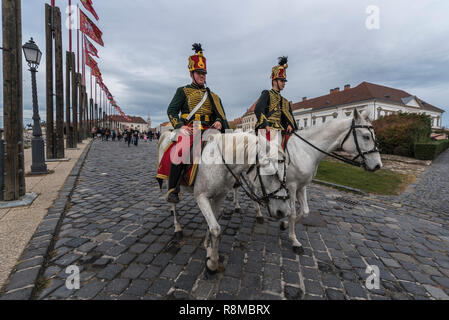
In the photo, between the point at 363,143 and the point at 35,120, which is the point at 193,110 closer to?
the point at 363,143

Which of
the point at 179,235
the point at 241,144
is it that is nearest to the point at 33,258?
the point at 179,235

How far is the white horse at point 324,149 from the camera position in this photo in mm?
3516

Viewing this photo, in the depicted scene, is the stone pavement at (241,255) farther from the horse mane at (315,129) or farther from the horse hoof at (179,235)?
the horse mane at (315,129)

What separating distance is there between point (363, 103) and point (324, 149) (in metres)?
57.7

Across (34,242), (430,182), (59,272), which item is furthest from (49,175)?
(430,182)

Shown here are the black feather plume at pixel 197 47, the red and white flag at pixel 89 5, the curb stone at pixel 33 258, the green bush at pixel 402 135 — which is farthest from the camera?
the green bush at pixel 402 135

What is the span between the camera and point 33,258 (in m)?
2.57

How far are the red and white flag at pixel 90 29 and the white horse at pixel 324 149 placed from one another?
646 inches

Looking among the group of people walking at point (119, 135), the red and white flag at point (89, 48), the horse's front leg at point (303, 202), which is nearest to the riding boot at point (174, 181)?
the horse's front leg at point (303, 202)

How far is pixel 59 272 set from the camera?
244 cm

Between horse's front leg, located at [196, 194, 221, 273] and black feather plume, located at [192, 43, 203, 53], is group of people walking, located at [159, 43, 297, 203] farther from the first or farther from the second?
horse's front leg, located at [196, 194, 221, 273]

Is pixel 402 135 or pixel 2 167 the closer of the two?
pixel 2 167

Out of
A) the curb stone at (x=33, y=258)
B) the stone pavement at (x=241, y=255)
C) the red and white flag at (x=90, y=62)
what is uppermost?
the red and white flag at (x=90, y=62)
